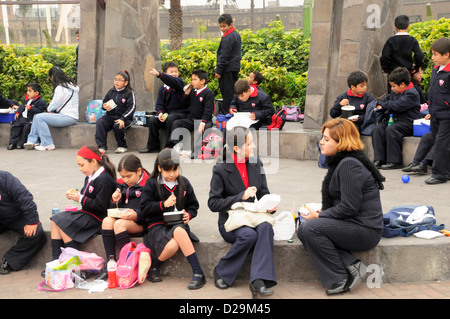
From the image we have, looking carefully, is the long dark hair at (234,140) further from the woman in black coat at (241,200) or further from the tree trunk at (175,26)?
the tree trunk at (175,26)

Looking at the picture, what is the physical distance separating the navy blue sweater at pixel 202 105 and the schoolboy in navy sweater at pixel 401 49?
2.61 metres

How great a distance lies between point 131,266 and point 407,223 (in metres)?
2.29

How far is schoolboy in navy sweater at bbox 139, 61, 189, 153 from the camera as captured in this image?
946cm

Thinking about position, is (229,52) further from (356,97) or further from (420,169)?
(420,169)

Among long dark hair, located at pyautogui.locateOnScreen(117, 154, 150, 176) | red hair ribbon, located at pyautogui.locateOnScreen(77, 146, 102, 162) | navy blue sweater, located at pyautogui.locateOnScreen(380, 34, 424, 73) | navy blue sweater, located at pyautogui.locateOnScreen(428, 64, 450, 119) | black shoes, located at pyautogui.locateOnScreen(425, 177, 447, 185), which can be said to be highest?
navy blue sweater, located at pyautogui.locateOnScreen(380, 34, 424, 73)

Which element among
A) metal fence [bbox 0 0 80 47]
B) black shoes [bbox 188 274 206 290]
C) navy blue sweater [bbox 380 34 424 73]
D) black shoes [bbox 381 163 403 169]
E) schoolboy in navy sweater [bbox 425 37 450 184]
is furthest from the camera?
metal fence [bbox 0 0 80 47]

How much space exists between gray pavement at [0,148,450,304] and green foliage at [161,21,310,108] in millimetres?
3068

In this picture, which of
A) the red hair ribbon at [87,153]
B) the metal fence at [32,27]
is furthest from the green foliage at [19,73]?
the metal fence at [32,27]

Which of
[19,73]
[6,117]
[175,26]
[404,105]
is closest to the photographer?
[404,105]

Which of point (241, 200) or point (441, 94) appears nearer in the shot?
point (241, 200)

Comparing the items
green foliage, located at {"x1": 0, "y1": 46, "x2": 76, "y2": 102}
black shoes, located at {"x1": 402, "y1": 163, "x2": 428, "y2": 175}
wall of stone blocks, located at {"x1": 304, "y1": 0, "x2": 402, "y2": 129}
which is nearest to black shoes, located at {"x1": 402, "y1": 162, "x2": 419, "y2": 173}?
black shoes, located at {"x1": 402, "y1": 163, "x2": 428, "y2": 175}

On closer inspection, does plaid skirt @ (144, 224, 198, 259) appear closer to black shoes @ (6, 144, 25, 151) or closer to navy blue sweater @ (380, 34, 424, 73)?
navy blue sweater @ (380, 34, 424, 73)

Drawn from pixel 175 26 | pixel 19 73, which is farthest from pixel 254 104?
pixel 175 26

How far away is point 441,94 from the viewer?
6.99 metres
